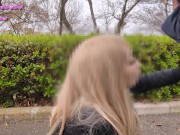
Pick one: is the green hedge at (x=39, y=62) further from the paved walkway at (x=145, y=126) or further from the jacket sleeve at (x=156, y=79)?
the jacket sleeve at (x=156, y=79)

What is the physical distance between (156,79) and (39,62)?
3.12 meters

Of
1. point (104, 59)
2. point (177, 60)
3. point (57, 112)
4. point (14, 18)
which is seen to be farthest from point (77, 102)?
point (14, 18)

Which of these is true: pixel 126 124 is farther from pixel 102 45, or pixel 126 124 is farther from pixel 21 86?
pixel 21 86

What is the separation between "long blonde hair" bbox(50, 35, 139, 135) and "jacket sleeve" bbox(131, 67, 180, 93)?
1.69 feet

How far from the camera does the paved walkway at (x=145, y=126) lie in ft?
13.3

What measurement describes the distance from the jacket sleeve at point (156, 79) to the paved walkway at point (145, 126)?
2224mm

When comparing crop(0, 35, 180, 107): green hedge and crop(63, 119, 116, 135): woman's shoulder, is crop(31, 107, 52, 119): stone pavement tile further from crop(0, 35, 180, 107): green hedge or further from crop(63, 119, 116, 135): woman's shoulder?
crop(63, 119, 116, 135): woman's shoulder

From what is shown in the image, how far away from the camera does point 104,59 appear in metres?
1.28

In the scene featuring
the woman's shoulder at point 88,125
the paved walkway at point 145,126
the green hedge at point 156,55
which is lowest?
the paved walkway at point 145,126

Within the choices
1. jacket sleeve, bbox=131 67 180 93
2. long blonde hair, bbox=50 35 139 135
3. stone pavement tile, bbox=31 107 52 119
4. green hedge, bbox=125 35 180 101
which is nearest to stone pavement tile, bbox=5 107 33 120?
stone pavement tile, bbox=31 107 52 119

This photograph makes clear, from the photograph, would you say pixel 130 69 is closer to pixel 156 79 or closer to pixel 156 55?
pixel 156 79

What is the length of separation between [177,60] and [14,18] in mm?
16496

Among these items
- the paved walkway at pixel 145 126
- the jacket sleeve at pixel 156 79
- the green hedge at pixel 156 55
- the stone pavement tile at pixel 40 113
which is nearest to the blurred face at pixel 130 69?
the jacket sleeve at pixel 156 79

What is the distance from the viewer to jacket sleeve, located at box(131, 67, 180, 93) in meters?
1.86
